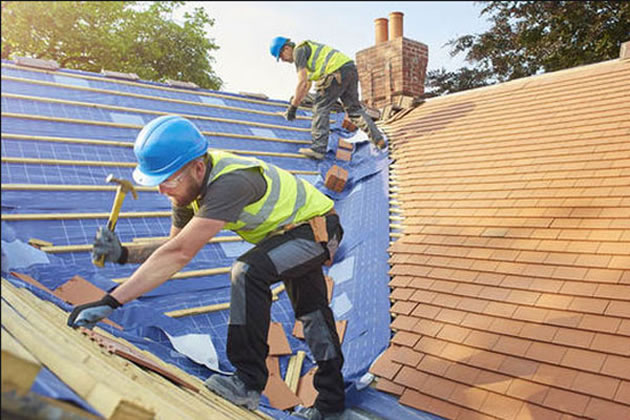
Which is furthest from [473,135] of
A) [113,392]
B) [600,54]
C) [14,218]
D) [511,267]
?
[600,54]

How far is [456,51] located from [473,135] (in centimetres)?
1099

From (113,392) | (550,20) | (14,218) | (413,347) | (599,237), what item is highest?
(550,20)

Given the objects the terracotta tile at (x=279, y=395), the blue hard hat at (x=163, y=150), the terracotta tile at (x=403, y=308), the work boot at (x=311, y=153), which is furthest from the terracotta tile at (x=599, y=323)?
the work boot at (x=311, y=153)

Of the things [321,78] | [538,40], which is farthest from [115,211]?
[538,40]

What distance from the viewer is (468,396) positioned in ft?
7.38

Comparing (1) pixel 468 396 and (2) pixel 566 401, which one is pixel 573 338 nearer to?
(2) pixel 566 401

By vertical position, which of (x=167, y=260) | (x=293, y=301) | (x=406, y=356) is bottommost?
(x=406, y=356)

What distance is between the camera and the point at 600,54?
11711 millimetres

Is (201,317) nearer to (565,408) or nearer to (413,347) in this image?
(413,347)

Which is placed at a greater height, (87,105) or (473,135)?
(87,105)

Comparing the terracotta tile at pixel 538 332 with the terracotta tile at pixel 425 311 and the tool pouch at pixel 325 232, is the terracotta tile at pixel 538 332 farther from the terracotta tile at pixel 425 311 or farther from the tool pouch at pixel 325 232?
the tool pouch at pixel 325 232

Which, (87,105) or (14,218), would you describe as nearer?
(14,218)

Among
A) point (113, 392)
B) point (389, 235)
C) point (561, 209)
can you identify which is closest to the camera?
point (113, 392)

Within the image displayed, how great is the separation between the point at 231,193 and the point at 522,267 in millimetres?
1915
